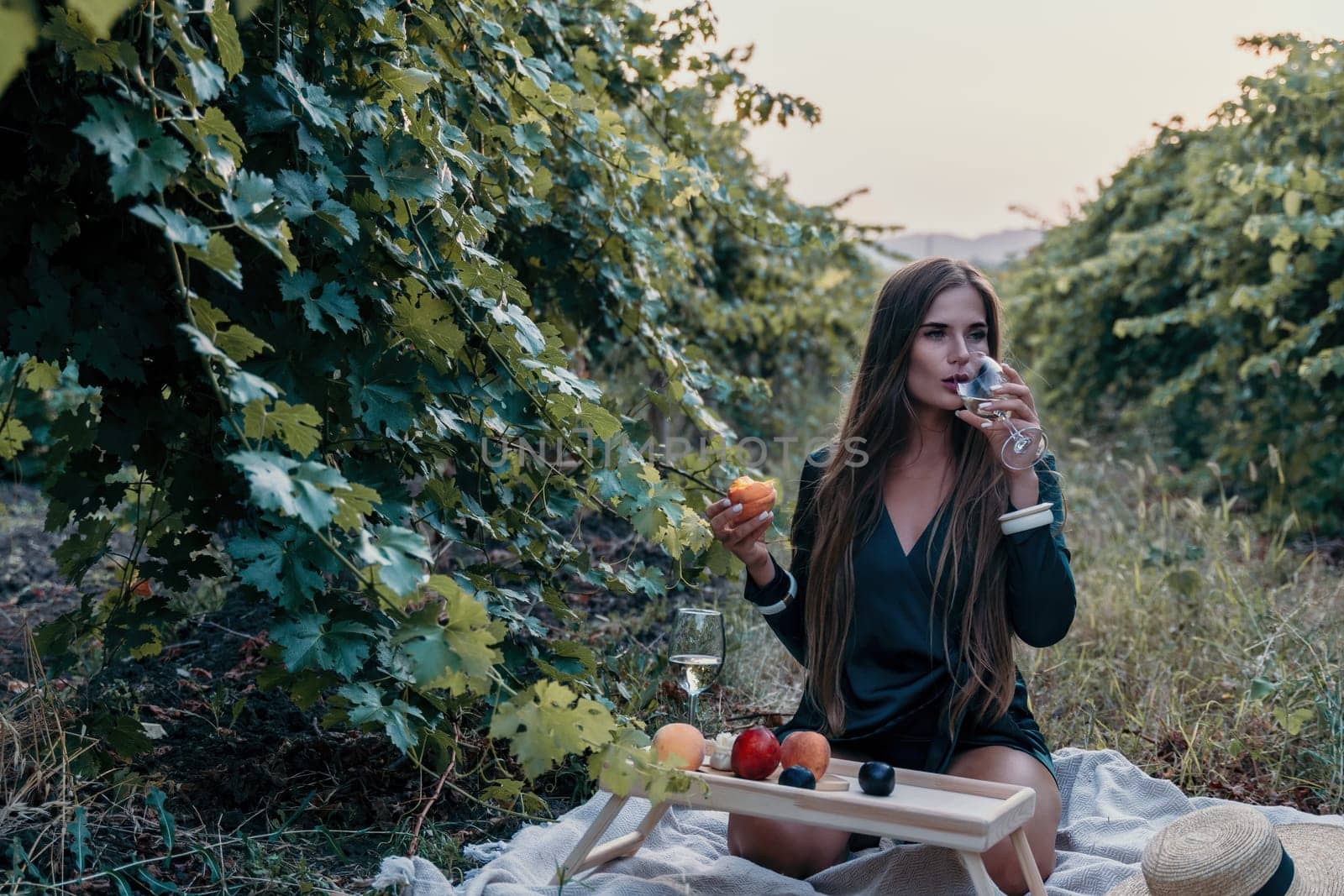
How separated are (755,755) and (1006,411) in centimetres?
93

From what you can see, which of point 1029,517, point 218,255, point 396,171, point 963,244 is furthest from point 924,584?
point 963,244

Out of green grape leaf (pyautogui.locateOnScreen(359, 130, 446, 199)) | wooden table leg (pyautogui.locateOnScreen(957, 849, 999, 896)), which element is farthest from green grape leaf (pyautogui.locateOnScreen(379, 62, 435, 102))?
wooden table leg (pyautogui.locateOnScreen(957, 849, 999, 896))

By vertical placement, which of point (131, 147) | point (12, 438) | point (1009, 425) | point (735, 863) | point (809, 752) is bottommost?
point (735, 863)

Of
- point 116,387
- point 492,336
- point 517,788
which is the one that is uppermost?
point 492,336

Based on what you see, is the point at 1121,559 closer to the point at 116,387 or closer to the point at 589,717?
the point at 589,717

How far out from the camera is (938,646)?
9.11ft

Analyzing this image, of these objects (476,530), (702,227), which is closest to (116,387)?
(476,530)

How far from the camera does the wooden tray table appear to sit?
212cm

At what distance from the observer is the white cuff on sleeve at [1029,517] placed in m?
2.62

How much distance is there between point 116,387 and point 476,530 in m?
1.03

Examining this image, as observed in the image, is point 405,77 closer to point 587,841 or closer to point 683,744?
point 683,744

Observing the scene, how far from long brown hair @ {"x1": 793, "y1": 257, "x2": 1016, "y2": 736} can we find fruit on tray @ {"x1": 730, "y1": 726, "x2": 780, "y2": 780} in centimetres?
54

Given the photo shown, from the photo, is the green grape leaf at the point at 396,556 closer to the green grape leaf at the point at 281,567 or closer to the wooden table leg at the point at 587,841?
the green grape leaf at the point at 281,567

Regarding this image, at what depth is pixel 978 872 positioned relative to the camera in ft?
7.13
